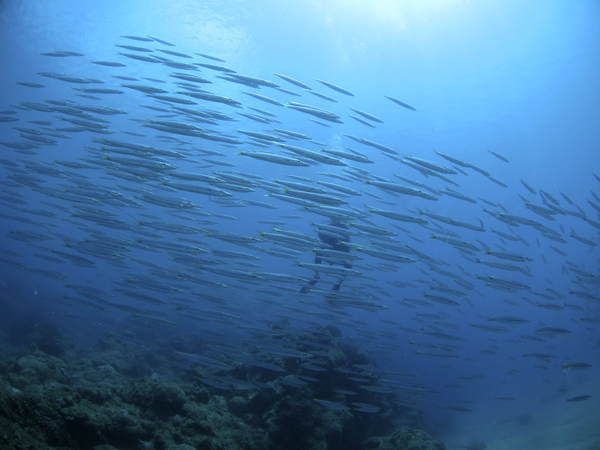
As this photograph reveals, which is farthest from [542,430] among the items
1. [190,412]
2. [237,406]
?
[190,412]

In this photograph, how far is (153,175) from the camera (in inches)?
316

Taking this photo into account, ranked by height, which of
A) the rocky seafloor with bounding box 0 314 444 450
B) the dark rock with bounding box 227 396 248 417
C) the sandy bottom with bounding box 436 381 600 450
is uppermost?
the rocky seafloor with bounding box 0 314 444 450

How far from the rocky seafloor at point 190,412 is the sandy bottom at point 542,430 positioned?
17.9 ft

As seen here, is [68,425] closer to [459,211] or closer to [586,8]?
[586,8]

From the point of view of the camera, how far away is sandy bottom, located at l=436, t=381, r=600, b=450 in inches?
416

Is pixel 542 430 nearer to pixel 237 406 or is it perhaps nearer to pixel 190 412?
pixel 237 406

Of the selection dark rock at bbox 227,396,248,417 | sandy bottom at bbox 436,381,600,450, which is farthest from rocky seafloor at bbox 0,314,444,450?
sandy bottom at bbox 436,381,600,450

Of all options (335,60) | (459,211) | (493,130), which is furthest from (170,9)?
(459,211)

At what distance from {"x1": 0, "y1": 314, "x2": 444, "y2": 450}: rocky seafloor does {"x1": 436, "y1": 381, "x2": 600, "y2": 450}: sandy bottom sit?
546 cm

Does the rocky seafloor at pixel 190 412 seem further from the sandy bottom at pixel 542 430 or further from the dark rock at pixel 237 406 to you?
the sandy bottom at pixel 542 430

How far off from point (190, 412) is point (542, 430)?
15.6 m

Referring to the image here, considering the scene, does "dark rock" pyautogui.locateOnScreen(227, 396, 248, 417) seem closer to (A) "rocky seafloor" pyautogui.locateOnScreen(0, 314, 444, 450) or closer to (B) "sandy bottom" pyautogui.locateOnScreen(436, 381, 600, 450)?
(A) "rocky seafloor" pyautogui.locateOnScreen(0, 314, 444, 450)

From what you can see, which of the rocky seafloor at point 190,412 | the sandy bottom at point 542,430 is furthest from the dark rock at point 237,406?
the sandy bottom at point 542,430

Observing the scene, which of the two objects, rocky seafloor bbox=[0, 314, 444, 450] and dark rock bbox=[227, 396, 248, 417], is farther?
dark rock bbox=[227, 396, 248, 417]
